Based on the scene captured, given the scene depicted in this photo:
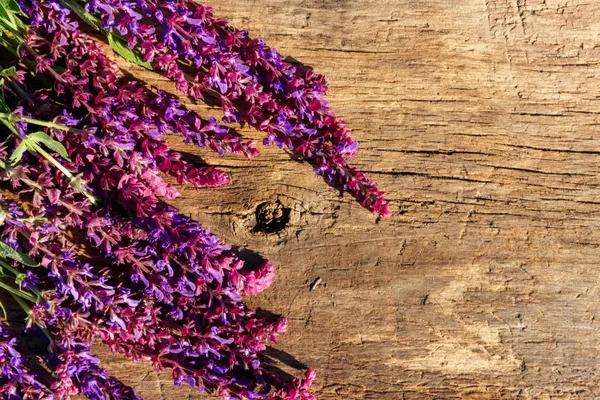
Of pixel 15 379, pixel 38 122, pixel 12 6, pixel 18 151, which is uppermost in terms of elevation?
pixel 12 6

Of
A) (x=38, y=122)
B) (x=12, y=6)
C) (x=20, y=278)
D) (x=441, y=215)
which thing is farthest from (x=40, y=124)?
(x=441, y=215)

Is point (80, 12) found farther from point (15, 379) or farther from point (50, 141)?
point (15, 379)

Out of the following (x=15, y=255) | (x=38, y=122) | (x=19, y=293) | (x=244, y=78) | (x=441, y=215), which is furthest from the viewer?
(x=441, y=215)

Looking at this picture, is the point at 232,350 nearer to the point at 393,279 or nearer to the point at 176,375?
the point at 176,375

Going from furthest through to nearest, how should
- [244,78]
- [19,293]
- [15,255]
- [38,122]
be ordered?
1. [244,78]
2. [19,293]
3. [15,255]
4. [38,122]

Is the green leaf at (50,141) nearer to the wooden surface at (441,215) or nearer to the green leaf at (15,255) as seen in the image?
the green leaf at (15,255)

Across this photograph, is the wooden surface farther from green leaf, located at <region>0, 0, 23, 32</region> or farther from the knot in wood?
green leaf, located at <region>0, 0, 23, 32</region>

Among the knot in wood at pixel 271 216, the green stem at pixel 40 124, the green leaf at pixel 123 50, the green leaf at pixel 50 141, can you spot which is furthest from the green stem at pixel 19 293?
the green leaf at pixel 123 50
